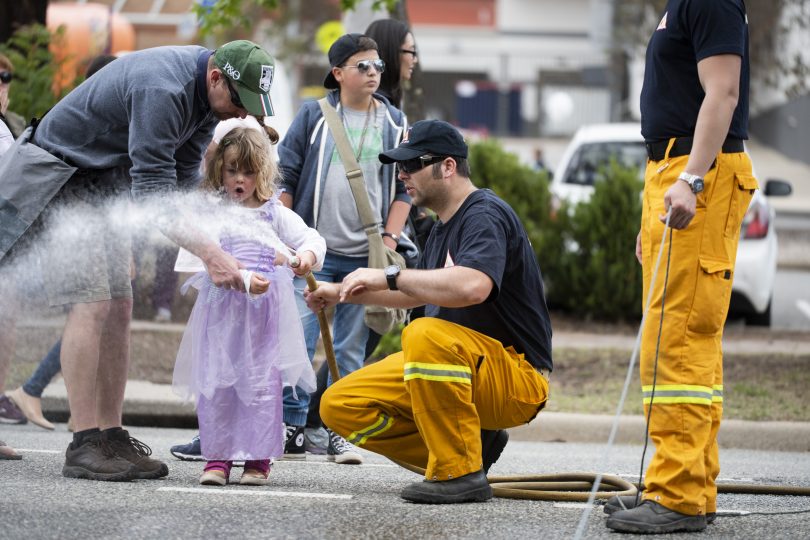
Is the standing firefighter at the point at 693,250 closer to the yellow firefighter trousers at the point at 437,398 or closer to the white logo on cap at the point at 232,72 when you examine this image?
the yellow firefighter trousers at the point at 437,398


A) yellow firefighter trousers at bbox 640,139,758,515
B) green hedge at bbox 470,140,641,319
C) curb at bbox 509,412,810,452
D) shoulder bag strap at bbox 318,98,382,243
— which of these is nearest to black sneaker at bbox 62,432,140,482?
shoulder bag strap at bbox 318,98,382,243

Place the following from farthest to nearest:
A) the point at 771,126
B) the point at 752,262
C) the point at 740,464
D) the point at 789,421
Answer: the point at 771,126 → the point at 752,262 → the point at 789,421 → the point at 740,464

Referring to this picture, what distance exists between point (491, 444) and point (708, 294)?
1255 mm

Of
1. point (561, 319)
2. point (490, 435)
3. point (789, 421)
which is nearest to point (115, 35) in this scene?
point (561, 319)

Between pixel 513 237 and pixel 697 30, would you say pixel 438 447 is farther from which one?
pixel 697 30

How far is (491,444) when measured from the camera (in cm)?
521

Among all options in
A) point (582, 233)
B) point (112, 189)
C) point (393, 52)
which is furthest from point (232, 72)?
point (582, 233)

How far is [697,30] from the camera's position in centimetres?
431

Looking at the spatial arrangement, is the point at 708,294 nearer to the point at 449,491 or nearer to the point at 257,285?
the point at 449,491

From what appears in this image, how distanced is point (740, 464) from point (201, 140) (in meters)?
3.26

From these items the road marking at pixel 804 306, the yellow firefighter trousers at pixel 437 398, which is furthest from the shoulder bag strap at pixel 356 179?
the road marking at pixel 804 306

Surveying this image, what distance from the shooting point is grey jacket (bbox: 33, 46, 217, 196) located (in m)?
4.76

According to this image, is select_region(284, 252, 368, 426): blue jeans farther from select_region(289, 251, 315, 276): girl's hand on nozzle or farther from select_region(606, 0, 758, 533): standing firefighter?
select_region(606, 0, 758, 533): standing firefighter

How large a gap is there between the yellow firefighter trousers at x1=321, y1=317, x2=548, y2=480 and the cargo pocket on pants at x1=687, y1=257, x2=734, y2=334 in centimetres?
78
